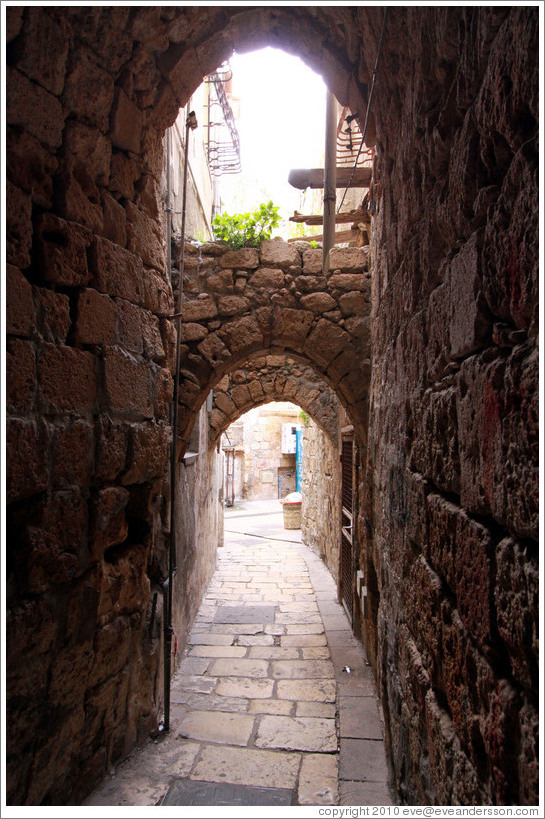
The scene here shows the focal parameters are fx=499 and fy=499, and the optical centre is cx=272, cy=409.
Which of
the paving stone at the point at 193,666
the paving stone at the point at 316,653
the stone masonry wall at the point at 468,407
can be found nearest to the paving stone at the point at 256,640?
the paving stone at the point at 316,653

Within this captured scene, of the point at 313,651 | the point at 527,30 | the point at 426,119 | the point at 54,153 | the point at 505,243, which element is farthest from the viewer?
the point at 313,651

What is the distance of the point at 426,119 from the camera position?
5.08 feet

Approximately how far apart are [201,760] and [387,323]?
2624mm

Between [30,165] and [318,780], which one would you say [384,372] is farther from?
[318,780]

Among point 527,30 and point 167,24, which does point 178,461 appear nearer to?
point 167,24

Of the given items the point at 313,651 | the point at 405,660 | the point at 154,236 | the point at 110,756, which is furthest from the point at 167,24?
the point at 313,651

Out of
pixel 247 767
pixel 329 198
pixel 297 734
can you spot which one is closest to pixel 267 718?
pixel 297 734

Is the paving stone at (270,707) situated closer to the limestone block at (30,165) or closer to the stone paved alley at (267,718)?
the stone paved alley at (267,718)

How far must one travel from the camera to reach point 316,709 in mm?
3445

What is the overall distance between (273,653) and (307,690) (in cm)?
78

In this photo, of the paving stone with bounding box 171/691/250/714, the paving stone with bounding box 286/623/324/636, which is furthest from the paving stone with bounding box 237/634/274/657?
the paving stone with bounding box 171/691/250/714

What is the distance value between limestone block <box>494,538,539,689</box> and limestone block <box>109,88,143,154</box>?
6.71 feet

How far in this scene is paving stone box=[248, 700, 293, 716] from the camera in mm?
3398

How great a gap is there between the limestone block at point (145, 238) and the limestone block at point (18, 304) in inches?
29.6
